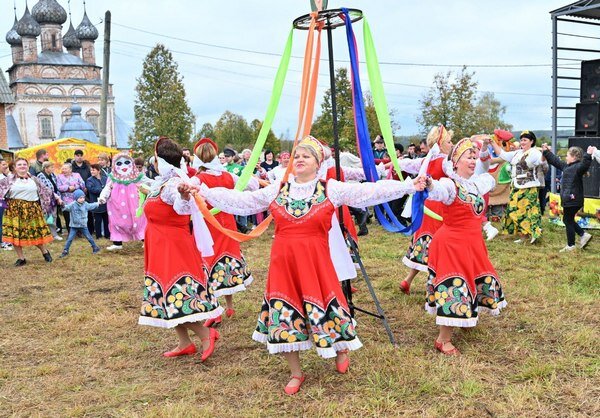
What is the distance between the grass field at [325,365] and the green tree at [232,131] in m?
49.4

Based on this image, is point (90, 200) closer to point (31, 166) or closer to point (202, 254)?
point (31, 166)

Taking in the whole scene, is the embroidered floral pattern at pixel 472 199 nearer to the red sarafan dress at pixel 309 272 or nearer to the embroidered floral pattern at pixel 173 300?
the red sarafan dress at pixel 309 272

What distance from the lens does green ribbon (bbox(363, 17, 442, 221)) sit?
14.7 ft

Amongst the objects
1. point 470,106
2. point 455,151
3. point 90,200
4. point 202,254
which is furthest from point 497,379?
point 470,106

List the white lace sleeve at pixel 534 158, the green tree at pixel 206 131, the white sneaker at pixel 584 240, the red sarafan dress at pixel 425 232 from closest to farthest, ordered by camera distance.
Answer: the red sarafan dress at pixel 425 232 < the white sneaker at pixel 584 240 < the white lace sleeve at pixel 534 158 < the green tree at pixel 206 131

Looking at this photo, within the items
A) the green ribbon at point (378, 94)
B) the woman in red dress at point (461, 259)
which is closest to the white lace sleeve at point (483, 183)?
the woman in red dress at point (461, 259)

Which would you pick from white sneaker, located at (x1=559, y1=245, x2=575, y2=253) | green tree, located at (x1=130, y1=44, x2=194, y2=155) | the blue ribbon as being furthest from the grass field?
green tree, located at (x1=130, y1=44, x2=194, y2=155)

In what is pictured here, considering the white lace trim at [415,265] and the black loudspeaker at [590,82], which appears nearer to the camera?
the white lace trim at [415,265]

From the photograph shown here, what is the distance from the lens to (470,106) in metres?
27.2

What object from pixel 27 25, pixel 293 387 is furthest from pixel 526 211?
pixel 27 25

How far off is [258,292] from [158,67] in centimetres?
3630

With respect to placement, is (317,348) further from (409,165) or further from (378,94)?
(409,165)

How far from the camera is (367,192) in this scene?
3.83m

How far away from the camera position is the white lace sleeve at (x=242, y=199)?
3947mm
